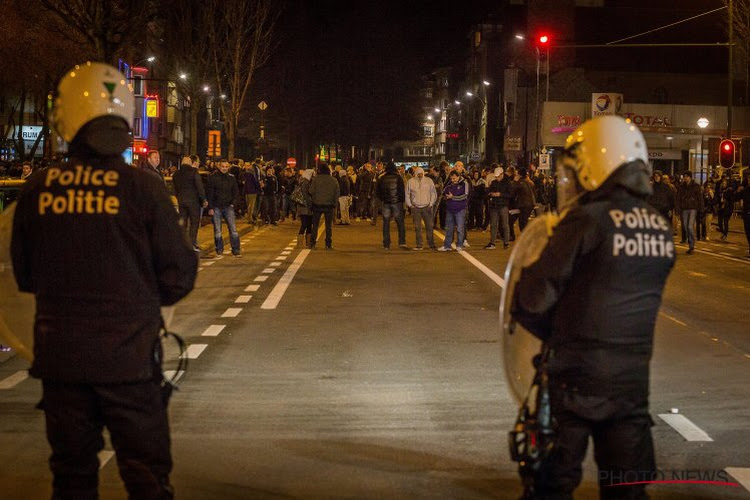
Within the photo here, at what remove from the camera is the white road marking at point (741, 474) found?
6.17 metres

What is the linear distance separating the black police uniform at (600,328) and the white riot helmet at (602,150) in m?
0.09

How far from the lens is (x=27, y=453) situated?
22.1 feet

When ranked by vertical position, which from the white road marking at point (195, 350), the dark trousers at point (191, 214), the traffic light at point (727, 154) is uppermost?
the traffic light at point (727, 154)

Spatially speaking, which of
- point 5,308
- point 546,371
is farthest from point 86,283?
point 546,371

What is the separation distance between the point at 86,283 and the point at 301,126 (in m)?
77.0

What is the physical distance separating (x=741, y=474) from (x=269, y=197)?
1185 inches

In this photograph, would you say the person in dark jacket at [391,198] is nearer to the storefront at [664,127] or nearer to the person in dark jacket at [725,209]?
the person in dark jacket at [725,209]

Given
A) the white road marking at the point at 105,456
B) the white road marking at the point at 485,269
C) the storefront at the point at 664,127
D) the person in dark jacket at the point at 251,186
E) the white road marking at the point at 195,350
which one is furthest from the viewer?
the storefront at the point at 664,127

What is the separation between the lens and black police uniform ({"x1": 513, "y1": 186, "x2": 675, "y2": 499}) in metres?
3.98

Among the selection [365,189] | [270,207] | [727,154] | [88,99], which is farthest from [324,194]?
[88,99]

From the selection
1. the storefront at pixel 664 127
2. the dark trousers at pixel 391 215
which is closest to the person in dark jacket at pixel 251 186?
the dark trousers at pixel 391 215

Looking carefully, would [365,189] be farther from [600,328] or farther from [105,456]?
[600,328]

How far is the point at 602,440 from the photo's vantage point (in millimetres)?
4031

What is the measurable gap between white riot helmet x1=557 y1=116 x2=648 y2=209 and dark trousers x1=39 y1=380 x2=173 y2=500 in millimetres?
1702
